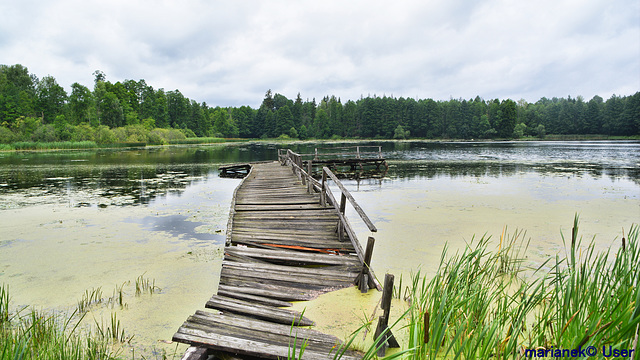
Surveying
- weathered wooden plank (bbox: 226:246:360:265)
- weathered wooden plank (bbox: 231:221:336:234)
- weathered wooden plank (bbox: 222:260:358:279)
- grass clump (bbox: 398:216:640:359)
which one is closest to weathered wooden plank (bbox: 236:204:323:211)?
weathered wooden plank (bbox: 231:221:336:234)

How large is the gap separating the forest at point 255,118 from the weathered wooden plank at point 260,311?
64.1 meters

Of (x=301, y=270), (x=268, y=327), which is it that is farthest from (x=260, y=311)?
(x=301, y=270)

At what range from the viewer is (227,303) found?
13.6 ft

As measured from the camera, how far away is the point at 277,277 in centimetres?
514

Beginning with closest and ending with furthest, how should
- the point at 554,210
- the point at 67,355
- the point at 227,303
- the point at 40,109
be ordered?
the point at 67,355 → the point at 227,303 → the point at 554,210 → the point at 40,109

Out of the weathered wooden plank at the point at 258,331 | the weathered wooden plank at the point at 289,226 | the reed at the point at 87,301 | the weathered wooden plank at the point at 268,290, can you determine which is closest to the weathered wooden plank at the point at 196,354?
the weathered wooden plank at the point at 258,331

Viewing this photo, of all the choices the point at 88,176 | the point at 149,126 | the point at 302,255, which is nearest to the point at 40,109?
the point at 149,126

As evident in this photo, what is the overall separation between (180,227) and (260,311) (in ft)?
21.8

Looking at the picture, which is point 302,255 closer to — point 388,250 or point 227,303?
point 227,303

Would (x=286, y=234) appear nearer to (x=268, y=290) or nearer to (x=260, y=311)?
(x=268, y=290)

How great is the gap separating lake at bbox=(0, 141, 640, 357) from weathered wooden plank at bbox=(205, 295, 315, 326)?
2.19 feet

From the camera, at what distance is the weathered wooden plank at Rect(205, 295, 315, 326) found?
3.85 metres

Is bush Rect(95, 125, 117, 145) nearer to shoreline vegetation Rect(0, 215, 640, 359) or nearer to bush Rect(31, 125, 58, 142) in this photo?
bush Rect(31, 125, 58, 142)

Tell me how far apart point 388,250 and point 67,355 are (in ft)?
19.3
